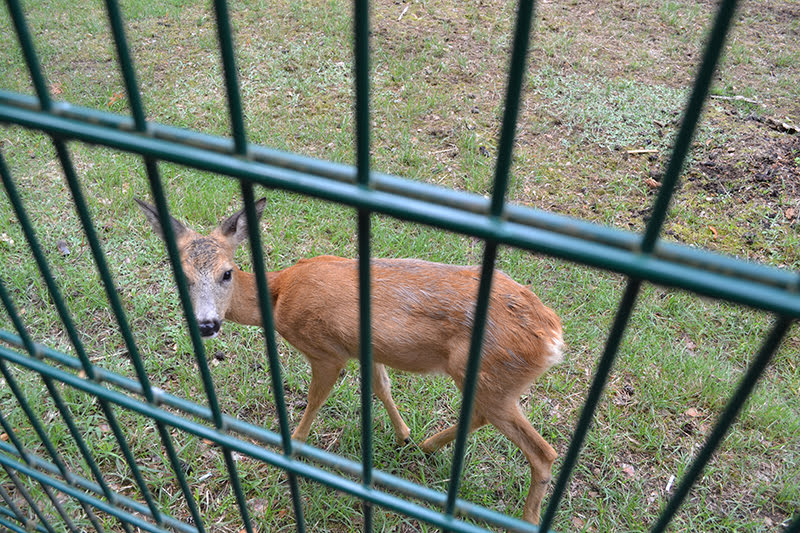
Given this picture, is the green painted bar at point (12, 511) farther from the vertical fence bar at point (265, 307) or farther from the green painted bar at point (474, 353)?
the green painted bar at point (474, 353)

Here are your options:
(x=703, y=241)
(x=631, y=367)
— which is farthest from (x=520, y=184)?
(x=631, y=367)

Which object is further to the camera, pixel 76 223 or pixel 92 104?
pixel 92 104

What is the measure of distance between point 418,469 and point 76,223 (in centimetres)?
299

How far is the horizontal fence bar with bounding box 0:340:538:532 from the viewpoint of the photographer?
1.31m

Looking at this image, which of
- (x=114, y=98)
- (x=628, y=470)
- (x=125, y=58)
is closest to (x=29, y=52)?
(x=125, y=58)

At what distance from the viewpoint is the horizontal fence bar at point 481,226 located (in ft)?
2.52

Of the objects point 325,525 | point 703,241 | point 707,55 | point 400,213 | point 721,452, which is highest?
point 707,55

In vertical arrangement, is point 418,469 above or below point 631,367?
below

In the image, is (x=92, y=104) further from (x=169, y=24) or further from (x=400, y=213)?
(x=400, y=213)

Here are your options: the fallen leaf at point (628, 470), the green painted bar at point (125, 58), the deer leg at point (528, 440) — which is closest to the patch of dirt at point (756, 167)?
the fallen leaf at point (628, 470)

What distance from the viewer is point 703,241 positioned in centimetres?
418

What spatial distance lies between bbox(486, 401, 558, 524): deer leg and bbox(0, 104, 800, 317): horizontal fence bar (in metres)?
1.90

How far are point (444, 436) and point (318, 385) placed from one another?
0.66 m

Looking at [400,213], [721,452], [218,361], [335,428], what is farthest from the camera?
[218,361]
